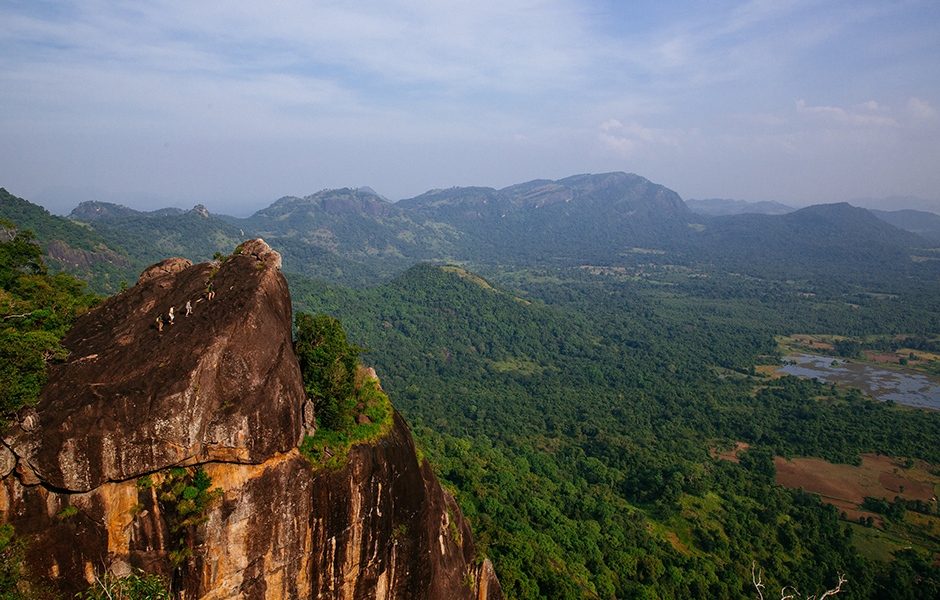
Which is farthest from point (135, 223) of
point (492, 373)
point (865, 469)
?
point (865, 469)

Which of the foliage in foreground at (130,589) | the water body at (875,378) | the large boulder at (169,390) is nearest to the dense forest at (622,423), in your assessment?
the large boulder at (169,390)

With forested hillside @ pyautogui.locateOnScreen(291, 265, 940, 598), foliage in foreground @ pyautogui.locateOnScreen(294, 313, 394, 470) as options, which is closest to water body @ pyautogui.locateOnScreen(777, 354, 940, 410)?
forested hillside @ pyautogui.locateOnScreen(291, 265, 940, 598)

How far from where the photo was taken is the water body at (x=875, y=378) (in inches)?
3880

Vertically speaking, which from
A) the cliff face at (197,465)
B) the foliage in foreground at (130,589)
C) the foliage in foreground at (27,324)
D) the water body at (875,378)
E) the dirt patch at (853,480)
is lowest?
the dirt patch at (853,480)

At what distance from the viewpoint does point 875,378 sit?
109750mm

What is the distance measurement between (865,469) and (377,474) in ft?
271

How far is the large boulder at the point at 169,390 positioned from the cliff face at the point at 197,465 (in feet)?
0.14

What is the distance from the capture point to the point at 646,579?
4175 cm

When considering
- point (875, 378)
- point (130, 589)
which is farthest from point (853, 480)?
point (130, 589)

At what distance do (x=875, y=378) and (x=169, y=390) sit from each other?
14220 cm

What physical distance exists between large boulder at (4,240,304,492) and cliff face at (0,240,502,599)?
0.04m

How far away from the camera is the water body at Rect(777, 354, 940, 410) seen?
323ft

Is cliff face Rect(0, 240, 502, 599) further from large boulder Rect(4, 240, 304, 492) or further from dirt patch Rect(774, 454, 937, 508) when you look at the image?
dirt patch Rect(774, 454, 937, 508)

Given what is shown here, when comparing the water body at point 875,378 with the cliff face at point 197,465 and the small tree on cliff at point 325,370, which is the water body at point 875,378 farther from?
the cliff face at point 197,465
